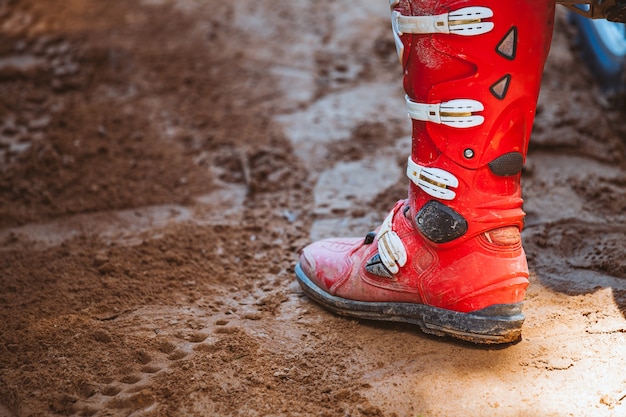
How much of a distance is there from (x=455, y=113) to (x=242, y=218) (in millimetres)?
1081

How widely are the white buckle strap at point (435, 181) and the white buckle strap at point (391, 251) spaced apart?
0.15 m

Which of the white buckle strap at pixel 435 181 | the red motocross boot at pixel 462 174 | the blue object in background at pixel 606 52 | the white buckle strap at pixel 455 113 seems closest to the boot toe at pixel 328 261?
the red motocross boot at pixel 462 174

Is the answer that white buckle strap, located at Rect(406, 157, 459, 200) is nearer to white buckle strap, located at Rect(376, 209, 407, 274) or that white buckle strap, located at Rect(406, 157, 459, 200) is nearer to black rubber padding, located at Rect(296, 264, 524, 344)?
white buckle strap, located at Rect(376, 209, 407, 274)

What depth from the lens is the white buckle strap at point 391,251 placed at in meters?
1.60

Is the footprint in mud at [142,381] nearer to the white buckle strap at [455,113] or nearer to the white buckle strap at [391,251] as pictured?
the white buckle strap at [391,251]

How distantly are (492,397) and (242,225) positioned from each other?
3.73 ft

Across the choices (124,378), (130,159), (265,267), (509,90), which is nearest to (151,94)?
(130,159)

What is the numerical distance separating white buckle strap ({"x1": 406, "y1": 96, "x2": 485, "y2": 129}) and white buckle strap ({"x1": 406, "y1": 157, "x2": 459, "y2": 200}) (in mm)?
118

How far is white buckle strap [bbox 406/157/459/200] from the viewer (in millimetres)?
1491

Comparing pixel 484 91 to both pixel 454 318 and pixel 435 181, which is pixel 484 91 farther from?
pixel 454 318

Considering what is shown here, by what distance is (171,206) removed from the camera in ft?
7.96

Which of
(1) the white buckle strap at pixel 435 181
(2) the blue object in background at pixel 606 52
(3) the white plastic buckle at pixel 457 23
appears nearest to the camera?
(3) the white plastic buckle at pixel 457 23

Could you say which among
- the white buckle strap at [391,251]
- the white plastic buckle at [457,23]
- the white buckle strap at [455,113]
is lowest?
the white buckle strap at [391,251]

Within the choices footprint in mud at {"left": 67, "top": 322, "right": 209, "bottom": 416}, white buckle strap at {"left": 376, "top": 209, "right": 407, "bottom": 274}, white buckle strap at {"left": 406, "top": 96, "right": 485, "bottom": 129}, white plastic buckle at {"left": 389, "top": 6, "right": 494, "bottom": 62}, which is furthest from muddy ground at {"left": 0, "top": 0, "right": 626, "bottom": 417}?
white plastic buckle at {"left": 389, "top": 6, "right": 494, "bottom": 62}
